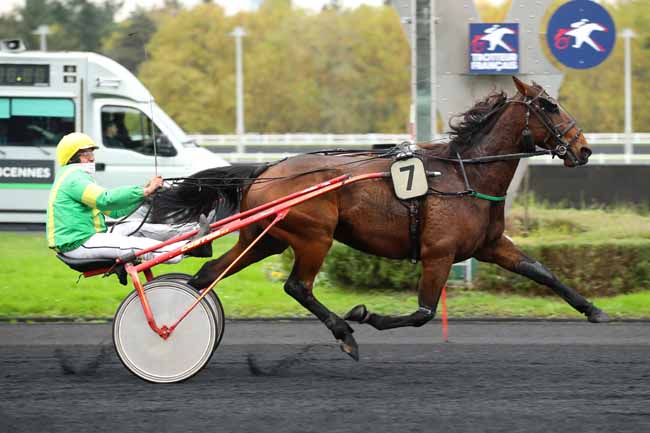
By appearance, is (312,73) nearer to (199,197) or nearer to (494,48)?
(494,48)

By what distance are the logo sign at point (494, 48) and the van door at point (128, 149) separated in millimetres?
6114

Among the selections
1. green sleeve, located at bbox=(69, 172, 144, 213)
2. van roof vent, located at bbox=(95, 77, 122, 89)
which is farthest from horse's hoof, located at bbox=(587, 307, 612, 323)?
van roof vent, located at bbox=(95, 77, 122, 89)

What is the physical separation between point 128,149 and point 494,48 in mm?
6773

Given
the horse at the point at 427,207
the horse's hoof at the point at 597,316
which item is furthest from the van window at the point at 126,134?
the horse's hoof at the point at 597,316

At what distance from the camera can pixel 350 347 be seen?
673 cm

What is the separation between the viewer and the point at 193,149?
15336 millimetres

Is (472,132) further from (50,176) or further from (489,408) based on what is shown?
(50,176)

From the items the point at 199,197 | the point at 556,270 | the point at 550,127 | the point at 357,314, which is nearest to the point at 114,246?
the point at 199,197

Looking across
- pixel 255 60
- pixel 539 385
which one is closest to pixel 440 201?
pixel 539 385

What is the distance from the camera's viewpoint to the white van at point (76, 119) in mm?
15094

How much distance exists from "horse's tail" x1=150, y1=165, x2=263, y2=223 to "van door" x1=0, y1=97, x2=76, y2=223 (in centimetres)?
807

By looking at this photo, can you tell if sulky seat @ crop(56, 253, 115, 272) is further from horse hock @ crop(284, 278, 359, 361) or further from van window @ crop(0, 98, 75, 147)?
van window @ crop(0, 98, 75, 147)

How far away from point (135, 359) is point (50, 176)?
9229mm

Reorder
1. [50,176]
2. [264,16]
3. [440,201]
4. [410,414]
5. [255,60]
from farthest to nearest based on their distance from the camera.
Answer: [264,16] < [255,60] < [50,176] < [440,201] < [410,414]
